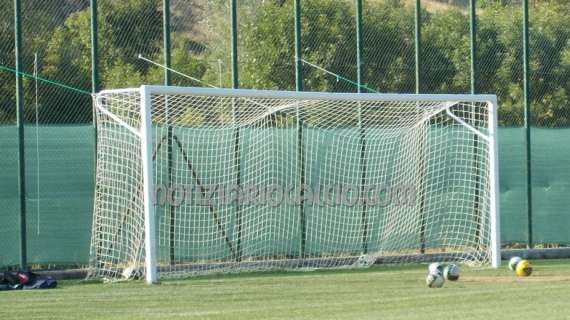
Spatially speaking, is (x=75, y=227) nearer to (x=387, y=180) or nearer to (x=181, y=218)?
(x=181, y=218)

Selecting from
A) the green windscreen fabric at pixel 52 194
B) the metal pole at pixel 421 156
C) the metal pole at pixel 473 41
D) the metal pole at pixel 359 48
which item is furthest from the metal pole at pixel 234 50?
the metal pole at pixel 473 41

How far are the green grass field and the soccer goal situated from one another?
105 centimetres

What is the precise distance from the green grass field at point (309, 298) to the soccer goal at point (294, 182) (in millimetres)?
1046

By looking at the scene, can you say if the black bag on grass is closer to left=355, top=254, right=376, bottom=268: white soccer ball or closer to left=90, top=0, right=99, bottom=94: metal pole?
left=90, top=0, right=99, bottom=94: metal pole

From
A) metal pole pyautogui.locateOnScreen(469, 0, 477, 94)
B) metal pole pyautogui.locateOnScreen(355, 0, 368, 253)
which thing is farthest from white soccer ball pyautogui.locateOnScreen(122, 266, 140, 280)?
metal pole pyautogui.locateOnScreen(469, 0, 477, 94)

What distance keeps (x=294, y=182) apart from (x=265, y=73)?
88.1 inches

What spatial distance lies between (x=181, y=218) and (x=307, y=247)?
219 centimetres

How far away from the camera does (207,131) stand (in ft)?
59.0

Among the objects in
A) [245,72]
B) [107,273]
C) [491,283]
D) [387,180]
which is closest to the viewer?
[491,283]

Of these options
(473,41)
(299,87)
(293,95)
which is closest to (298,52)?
(299,87)

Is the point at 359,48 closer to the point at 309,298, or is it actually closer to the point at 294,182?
the point at 294,182

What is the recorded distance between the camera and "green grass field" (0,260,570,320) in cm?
1142

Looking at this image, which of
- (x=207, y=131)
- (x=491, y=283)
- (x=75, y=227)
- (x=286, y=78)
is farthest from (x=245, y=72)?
(x=491, y=283)

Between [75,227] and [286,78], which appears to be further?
[286,78]
